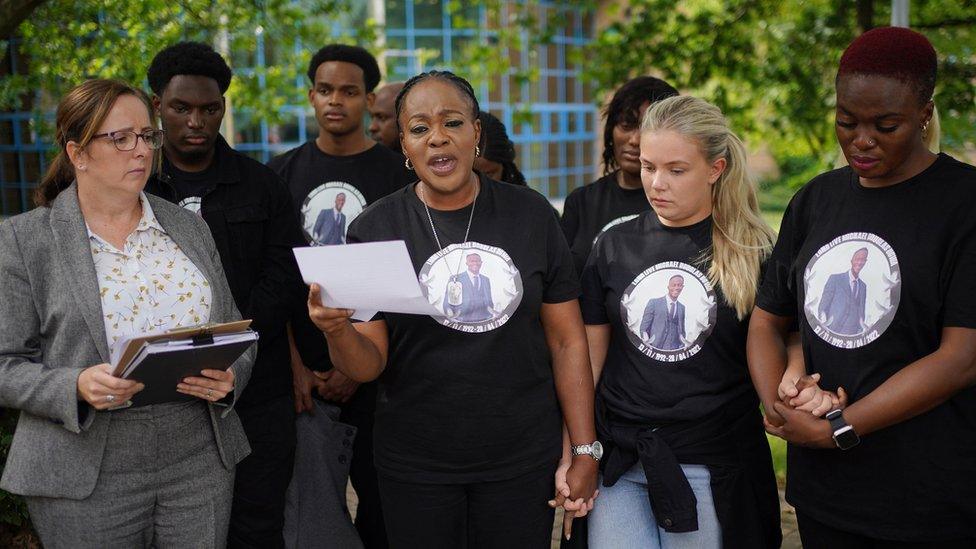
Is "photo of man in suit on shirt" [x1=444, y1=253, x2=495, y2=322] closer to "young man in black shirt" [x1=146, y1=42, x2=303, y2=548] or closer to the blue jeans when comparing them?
the blue jeans

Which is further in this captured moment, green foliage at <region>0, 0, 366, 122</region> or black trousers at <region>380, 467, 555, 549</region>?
green foliage at <region>0, 0, 366, 122</region>

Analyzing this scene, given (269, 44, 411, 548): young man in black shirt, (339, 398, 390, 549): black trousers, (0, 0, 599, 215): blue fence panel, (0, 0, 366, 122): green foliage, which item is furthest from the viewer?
(0, 0, 599, 215): blue fence panel

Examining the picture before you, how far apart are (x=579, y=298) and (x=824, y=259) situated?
3.06ft

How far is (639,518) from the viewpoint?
3352mm

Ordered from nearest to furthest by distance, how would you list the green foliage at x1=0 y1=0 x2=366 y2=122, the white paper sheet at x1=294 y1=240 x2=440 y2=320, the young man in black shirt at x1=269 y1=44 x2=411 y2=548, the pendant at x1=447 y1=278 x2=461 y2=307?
the white paper sheet at x1=294 y1=240 x2=440 y2=320, the pendant at x1=447 y1=278 x2=461 y2=307, the young man in black shirt at x1=269 y1=44 x2=411 y2=548, the green foliage at x1=0 y1=0 x2=366 y2=122

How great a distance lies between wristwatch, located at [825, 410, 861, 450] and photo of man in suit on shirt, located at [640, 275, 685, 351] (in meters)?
0.65

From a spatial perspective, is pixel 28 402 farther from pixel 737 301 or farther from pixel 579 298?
pixel 737 301

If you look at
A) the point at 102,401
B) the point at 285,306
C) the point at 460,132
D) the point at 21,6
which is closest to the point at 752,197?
the point at 460,132

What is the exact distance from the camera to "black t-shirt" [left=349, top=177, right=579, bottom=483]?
10.4 ft

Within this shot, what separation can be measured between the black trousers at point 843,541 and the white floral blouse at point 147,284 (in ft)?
Answer: 6.73

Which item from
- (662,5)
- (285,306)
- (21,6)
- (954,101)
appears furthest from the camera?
(662,5)

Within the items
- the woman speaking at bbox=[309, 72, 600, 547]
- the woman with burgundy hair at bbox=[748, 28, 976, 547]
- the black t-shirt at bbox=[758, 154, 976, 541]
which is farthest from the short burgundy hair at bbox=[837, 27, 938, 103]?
the woman speaking at bbox=[309, 72, 600, 547]

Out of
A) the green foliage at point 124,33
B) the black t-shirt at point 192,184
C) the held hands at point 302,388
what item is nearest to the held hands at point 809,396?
the held hands at point 302,388

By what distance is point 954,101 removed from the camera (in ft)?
25.3
